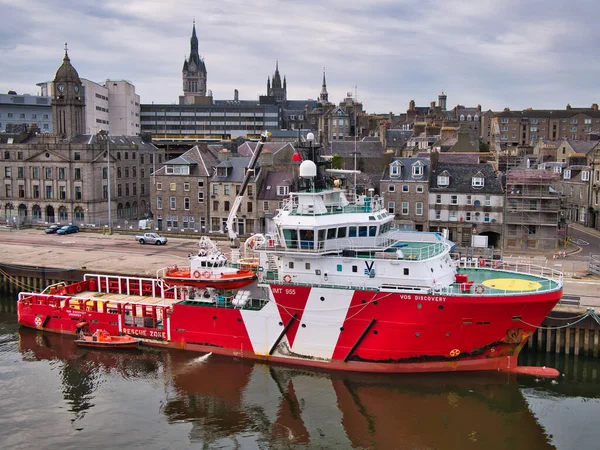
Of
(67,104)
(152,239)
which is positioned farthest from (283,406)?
(67,104)

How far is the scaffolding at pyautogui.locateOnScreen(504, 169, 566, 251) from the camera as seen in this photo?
52.6 m

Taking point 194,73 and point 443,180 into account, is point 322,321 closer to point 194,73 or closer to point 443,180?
point 443,180

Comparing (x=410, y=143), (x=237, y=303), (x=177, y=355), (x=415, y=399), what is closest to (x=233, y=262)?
(x=237, y=303)

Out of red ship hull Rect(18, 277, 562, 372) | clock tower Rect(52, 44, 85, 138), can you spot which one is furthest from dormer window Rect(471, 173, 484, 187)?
clock tower Rect(52, 44, 85, 138)

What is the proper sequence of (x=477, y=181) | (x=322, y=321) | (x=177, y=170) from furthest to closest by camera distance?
(x=177, y=170) < (x=477, y=181) < (x=322, y=321)

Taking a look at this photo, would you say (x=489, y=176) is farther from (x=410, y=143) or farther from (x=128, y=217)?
(x=128, y=217)

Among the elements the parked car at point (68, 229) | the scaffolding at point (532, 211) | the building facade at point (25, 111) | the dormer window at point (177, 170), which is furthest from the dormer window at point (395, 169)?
the building facade at point (25, 111)

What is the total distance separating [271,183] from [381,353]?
32.8 meters

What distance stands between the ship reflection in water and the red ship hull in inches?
29.1

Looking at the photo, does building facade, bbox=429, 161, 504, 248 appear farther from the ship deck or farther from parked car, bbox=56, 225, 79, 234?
parked car, bbox=56, 225, 79, 234

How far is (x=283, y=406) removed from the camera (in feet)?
91.2

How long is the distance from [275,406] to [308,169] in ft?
37.9

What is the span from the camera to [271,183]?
2391 inches

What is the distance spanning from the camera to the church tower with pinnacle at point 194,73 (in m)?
186
